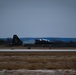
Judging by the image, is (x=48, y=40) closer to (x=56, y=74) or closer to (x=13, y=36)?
(x=13, y=36)

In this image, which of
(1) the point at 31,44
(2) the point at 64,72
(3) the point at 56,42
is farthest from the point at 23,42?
(2) the point at 64,72

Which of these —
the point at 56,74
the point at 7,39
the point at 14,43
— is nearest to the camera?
the point at 56,74

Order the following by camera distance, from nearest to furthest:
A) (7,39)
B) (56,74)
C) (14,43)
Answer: (56,74)
(7,39)
(14,43)

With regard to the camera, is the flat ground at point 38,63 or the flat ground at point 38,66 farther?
the flat ground at point 38,63

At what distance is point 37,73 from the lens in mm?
16016

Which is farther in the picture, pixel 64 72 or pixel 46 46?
pixel 46 46

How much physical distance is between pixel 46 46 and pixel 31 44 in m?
2.52

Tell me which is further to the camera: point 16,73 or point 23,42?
point 23,42

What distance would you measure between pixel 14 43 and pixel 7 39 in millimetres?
3643

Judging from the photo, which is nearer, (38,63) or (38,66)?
(38,66)

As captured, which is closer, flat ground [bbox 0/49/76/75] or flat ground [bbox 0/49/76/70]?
flat ground [bbox 0/49/76/75]

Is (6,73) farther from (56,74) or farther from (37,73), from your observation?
(56,74)

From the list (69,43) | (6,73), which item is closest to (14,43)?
(69,43)

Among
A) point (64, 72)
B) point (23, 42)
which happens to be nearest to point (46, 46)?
point (23, 42)
